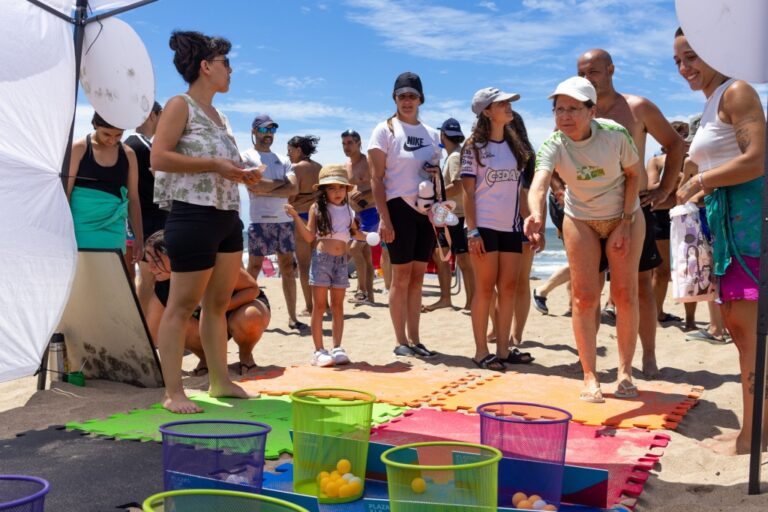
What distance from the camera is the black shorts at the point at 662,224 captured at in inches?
283

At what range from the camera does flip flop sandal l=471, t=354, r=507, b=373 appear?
5.47m

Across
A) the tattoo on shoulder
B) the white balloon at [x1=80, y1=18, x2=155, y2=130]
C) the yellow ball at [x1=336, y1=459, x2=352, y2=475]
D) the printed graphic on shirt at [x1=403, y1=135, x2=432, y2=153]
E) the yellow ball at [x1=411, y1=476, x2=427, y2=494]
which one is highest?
the white balloon at [x1=80, y1=18, x2=155, y2=130]

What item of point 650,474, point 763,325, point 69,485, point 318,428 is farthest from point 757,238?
point 69,485

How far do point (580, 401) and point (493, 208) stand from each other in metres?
Result: 1.64

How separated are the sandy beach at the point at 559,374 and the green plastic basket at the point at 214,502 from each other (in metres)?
1.69

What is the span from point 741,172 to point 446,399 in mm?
2156

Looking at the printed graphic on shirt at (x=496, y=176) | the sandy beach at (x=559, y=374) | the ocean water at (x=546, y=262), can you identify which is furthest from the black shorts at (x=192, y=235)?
the ocean water at (x=546, y=262)

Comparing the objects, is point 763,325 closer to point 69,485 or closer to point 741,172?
point 741,172

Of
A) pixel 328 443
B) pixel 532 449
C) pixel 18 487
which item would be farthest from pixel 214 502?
pixel 532 449

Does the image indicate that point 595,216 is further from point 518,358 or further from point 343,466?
point 343,466

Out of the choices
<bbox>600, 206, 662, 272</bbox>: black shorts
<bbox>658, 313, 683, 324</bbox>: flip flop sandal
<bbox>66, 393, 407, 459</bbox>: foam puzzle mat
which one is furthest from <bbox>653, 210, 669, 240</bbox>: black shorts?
<bbox>66, 393, 407, 459</bbox>: foam puzzle mat

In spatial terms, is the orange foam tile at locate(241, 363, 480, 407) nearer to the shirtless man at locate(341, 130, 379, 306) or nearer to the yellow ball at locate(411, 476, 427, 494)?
the yellow ball at locate(411, 476, 427, 494)

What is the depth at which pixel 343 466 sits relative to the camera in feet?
8.95

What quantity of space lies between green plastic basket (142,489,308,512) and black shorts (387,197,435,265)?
4.17 metres
